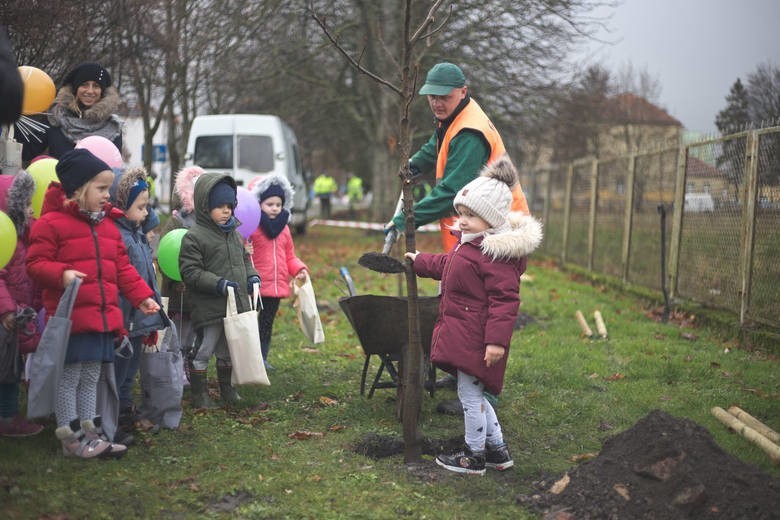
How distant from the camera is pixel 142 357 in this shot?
502 cm

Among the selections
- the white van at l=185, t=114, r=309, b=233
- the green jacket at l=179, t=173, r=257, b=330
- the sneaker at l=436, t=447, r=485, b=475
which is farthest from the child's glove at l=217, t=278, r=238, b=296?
the white van at l=185, t=114, r=309, b=233

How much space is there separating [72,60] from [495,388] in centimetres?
651

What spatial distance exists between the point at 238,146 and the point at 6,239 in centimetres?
1407

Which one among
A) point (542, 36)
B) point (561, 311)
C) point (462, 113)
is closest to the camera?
point (462, 113)

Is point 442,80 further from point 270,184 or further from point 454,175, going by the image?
point 270,184

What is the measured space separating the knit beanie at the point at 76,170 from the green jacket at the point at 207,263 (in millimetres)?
1164

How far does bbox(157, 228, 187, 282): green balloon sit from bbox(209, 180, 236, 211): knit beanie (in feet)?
0.97

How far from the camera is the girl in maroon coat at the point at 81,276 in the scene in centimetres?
419

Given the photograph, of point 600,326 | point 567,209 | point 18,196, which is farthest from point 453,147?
point 567,209

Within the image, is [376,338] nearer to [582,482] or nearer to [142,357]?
[142,357]

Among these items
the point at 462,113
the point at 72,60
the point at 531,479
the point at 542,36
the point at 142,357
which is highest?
the point at 542,36

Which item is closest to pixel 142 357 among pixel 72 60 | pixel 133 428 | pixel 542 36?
pixel 133 428

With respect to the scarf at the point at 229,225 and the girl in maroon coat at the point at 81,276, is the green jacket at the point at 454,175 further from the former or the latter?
the girl in maroon coat at the point at 81,276

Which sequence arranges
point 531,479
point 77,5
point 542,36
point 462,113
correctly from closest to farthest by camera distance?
point 531,479 < point 462,113 < point 77,5 < point 542,36
